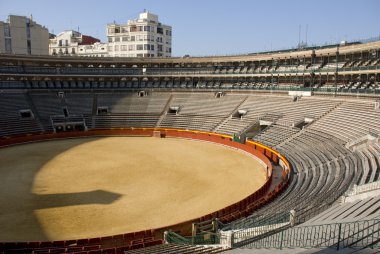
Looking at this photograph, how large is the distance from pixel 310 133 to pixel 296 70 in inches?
868

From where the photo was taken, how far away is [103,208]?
25047 mm

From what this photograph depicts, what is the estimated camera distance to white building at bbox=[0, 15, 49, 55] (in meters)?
89.0

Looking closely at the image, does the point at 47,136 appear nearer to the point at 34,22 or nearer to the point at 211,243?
the point at 211,243

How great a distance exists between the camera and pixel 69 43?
112 meters

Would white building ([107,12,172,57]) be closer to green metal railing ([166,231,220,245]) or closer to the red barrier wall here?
the red barrier wall

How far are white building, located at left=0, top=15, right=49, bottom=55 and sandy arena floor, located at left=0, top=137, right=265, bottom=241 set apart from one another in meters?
55.6

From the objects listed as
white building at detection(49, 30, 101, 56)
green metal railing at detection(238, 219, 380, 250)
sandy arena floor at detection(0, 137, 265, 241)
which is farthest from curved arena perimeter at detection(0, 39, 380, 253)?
white building at detection(49, 30, 101, 56)

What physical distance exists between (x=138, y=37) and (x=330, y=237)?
89.3 m

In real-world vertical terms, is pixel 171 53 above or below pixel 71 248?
above

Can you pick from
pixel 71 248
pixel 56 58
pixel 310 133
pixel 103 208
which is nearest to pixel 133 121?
pixel 56 58

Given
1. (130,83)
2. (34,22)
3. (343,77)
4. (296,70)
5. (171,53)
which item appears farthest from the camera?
(171,53)

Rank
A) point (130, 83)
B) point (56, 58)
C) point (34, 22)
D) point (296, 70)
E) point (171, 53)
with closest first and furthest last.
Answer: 1. point (296, 70)
2. point (56, 58)
3. point (130, 83)
4. point (34, 22)
5. point (171, 53)

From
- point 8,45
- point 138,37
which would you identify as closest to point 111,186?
point 138,37

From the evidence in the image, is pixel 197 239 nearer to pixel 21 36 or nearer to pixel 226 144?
pixel 226 144
